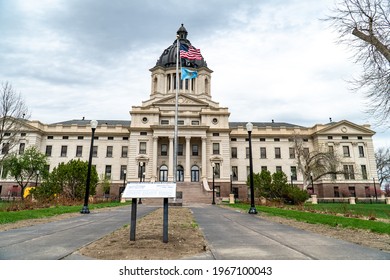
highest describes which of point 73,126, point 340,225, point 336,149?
point 73,126

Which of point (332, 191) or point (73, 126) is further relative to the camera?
point (73, 126)

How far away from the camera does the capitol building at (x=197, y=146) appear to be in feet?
154

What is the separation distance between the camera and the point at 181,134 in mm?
46844

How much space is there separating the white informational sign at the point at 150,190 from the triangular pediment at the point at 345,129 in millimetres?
52271

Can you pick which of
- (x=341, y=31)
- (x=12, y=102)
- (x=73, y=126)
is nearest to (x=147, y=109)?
(x=73, y=126)

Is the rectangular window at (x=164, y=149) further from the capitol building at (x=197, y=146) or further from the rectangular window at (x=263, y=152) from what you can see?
the rectangular window at (x=263, y=152)

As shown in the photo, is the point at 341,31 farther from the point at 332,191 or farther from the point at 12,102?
the point at 332,191

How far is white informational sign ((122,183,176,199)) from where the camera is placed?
5.14m

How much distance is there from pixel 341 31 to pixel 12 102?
83.4ft

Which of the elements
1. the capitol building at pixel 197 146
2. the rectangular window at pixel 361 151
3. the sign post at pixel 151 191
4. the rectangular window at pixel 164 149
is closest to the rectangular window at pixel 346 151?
the capitol building at pixel 197 146

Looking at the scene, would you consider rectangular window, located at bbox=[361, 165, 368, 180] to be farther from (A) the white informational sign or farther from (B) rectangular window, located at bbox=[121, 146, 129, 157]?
(A) the white informational sign

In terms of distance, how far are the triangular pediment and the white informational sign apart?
52.3 metres
